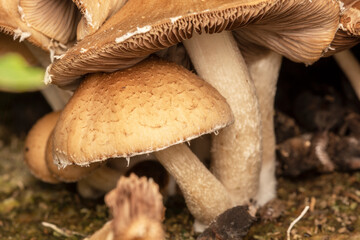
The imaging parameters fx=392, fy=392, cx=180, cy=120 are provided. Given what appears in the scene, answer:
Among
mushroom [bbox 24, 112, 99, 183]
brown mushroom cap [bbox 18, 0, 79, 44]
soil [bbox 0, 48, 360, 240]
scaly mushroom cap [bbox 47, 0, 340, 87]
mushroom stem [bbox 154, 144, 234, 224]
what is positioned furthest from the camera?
mushroom [bbox 24, 112, 99, 183]

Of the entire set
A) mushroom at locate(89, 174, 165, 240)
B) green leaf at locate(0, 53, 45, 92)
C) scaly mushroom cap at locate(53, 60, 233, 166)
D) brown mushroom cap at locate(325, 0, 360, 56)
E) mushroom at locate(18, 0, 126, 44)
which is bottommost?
brown mushroom cap at locate(325, 0, 360, 56)

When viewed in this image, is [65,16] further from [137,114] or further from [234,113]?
[234,113]

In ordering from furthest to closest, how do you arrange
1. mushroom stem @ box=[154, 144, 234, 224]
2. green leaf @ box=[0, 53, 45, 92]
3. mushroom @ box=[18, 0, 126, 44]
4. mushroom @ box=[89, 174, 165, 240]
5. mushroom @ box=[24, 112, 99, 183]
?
mushroom @ box=[24, 112, 99, 183] < mushroom stem @ box=[154, 144, 234, 224] < mushroom @ box=[18, 0, 126, 44] < mushroom @ box=[89, 174, 165, 240] < green leaf @ box=[0, 53, 45, 92]

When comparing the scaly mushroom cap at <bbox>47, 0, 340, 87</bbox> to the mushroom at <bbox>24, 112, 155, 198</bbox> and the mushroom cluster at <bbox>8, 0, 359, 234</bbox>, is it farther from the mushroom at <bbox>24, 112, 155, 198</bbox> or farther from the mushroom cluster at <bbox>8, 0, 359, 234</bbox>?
the mushroom at <bbox>24, 112, 155, 198</bbox>

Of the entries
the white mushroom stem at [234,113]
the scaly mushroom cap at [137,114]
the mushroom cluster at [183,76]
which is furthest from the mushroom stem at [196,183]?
the scaly mushroom cap at [137,114]

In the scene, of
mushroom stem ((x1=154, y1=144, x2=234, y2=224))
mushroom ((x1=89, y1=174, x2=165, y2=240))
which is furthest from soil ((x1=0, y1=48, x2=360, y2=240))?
mushroom ((x1=89, y1=174, x2=165, y2=240))

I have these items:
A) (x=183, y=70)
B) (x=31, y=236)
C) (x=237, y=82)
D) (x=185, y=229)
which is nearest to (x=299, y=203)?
(x=185, y=229)

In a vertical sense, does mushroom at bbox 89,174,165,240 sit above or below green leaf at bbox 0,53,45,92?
below
